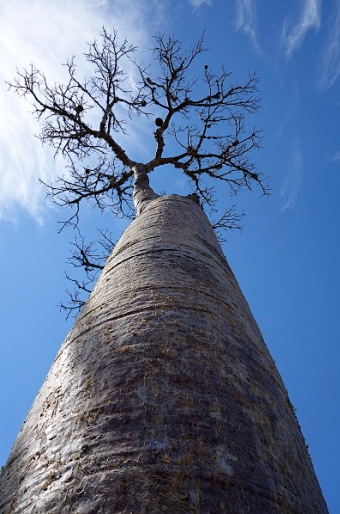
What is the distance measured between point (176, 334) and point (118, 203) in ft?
20.2

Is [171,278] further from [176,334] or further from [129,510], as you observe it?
[129,510]

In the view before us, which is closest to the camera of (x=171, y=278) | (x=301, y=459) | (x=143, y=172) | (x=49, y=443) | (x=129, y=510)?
(x=129, y=510)

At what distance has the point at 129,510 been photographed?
0.70 meters

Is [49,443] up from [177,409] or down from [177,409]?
down

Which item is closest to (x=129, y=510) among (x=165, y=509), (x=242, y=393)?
(x=165, y=509)

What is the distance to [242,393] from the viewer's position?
1.05 m

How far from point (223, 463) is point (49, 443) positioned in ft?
1.28

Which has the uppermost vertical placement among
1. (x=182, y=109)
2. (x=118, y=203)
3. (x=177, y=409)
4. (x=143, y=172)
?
(x=182, y=109)

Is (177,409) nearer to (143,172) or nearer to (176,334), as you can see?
(176,334)

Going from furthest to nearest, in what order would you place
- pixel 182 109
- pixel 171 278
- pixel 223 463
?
1. pixel 182 109
2. pixel 171 278
3. pixel 223 463

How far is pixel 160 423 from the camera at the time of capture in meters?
0.86

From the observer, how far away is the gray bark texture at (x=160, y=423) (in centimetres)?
75

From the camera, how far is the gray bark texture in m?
0.75

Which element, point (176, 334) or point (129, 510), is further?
point (176, 334)
